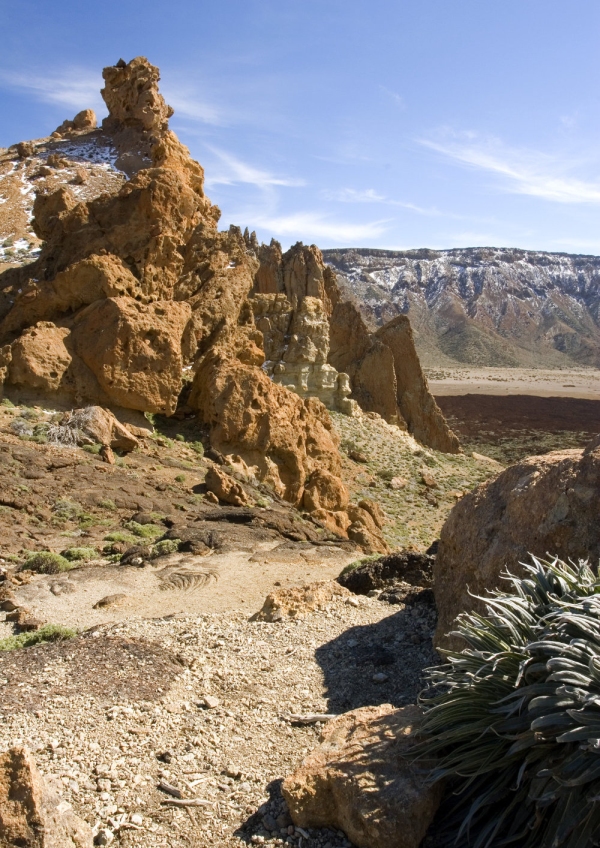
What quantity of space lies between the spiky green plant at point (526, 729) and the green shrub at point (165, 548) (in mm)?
7160

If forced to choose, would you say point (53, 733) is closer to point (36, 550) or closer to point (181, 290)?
point (36, 550)

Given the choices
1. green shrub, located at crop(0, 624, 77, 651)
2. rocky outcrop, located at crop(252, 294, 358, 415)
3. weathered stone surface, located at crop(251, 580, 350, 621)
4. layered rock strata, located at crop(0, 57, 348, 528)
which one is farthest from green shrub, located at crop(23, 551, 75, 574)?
rocky outcrop, located at crop(252, 294, 358, 415)

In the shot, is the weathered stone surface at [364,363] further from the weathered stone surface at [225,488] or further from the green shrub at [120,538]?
the green shrub at [120,538]

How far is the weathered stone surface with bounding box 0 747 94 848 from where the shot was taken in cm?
279

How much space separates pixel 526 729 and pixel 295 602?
12.3 feet

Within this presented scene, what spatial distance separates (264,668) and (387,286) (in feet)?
499

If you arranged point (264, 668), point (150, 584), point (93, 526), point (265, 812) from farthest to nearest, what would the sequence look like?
1. point (93, 526)
2. point (150, 584)
3. point (264, 668)
4. point (265, 812)

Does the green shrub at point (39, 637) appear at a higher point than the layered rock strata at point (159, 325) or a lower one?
lower

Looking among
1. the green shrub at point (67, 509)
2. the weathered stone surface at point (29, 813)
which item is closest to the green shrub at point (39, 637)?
the weathered stone surface at point (29, 813)

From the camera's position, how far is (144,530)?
11.2 meters

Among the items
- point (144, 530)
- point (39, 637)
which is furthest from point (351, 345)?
point (39, 637)

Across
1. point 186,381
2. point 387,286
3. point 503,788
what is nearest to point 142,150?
point 186,381

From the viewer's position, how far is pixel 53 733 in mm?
4004

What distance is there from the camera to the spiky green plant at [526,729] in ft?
8.45
